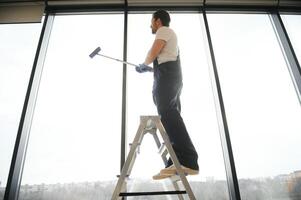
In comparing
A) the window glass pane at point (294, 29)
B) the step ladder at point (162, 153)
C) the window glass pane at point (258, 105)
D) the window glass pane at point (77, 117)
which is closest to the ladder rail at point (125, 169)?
the step ladder at point (162, 153)

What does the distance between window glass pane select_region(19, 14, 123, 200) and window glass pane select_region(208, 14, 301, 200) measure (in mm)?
1303

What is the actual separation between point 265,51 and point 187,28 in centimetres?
111

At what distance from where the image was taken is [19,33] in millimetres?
2613

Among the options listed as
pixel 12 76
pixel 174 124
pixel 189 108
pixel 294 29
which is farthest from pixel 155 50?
pixel 294 29

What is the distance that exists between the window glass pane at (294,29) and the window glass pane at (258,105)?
0.63 ft

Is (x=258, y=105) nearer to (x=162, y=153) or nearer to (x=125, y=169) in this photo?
(x=162, y=153)

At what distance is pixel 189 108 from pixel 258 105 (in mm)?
844

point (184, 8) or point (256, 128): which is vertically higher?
point (184, 8)

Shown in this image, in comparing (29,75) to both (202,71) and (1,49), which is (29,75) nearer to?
(1,49)

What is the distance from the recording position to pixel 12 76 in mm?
2342

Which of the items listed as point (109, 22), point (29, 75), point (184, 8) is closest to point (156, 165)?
point (29, 75)

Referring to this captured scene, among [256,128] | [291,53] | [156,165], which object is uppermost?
[291,53]

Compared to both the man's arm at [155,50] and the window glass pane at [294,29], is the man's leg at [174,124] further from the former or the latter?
the window glass pane at [294,29]

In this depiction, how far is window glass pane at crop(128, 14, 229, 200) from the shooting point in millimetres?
1923
